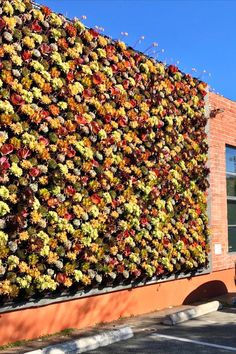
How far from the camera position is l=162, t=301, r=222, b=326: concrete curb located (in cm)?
822

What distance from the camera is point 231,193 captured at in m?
12.6

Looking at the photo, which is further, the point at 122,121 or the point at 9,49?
the point at 122,121

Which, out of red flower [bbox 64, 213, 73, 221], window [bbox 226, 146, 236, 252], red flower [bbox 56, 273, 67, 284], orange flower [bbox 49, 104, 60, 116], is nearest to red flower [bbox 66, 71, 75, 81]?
orange flower [bbox 49, 104, 60, 116]

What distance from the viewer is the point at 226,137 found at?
12.3 metres

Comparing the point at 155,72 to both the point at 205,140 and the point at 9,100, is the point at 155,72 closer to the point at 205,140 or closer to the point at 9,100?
the point at 205,140

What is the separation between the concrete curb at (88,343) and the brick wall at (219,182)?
15.3 ft

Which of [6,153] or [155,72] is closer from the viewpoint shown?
[6,153]

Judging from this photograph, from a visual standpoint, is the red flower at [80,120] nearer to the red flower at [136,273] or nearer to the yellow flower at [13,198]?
the yellow flower at [13,198]

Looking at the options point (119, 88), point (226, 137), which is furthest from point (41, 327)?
point (226, 137)

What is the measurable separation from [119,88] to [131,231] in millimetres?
2423

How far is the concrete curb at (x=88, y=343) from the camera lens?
6203 mm

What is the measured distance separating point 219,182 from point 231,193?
0.98 m

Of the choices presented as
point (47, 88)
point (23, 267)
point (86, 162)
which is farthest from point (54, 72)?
point (23, 267)

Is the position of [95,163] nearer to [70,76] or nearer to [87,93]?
[87,93]
